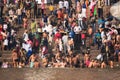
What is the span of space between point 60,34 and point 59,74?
5.67m

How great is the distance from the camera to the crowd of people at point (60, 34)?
827 inches

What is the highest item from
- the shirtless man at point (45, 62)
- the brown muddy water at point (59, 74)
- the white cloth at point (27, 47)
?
the white cloth at point (27, 47)

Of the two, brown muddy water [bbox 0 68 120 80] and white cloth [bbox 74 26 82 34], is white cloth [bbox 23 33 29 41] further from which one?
brown muddy water [bbox 0 68 120 80]

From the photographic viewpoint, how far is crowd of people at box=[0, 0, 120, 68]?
68.9ft

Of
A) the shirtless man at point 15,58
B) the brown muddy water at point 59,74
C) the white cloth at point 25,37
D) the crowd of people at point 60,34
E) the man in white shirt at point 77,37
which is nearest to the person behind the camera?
the brown muddy water at point 59,74

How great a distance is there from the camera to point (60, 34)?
22.3m

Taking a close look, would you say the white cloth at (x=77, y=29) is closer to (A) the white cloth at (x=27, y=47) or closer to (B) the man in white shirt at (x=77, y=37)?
(B) the man in white shirt at (x=77, y=37)

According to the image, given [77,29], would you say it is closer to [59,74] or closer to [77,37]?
[77,37]

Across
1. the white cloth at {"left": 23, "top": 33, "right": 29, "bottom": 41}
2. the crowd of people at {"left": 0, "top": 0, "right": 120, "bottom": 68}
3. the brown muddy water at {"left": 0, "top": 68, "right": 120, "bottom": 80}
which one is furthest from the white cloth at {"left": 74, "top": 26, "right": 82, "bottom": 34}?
the brown muddy water at {"left": 0, "top": 68, "right": 120, "bottom": 80}

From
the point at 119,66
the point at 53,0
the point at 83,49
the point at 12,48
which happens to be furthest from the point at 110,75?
the point at 53,0

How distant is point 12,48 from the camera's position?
22453 mm

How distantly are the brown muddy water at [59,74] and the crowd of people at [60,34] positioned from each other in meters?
2.88

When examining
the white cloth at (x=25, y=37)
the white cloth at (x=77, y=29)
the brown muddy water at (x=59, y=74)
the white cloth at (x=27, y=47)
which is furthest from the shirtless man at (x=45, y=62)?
the brown muddy water at (x=59, y=74)

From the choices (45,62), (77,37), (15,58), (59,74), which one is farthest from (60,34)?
(59,74)
